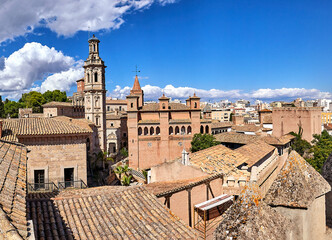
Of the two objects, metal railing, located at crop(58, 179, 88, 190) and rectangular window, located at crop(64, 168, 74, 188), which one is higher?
rectangular window, located at crop(64, 168, 74, 188)

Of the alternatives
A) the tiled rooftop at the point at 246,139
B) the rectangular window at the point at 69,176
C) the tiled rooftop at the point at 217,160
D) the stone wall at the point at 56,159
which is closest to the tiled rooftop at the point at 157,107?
the tiled rooftop at the point at 246,139

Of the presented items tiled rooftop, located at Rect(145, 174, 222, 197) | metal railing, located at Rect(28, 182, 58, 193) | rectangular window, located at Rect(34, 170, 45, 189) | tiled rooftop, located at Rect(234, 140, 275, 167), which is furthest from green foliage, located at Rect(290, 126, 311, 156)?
rectangular window, located at Rect(34, 170, 45, 189)

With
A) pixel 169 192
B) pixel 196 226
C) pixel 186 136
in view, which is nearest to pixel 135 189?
pixel 169 192

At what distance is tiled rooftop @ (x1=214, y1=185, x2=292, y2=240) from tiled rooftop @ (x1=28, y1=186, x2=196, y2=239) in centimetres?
397

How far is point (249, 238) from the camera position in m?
2.37

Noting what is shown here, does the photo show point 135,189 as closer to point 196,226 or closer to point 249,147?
point 196,226

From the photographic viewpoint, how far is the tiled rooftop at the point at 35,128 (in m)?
14.9

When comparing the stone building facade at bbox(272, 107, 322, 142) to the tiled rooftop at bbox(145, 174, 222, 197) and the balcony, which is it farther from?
the balcony

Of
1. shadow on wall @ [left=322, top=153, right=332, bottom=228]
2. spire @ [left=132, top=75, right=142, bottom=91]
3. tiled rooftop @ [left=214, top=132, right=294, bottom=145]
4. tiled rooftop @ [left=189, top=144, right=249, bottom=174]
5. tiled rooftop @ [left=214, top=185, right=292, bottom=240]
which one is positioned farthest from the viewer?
spire @ [left=132, top=75, right=142, bottom=91]

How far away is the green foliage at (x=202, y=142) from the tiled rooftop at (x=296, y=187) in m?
29.5

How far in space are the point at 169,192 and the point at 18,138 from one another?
10793 millimetres

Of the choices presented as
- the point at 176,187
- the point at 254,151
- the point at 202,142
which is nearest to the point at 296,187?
the point at 176,187

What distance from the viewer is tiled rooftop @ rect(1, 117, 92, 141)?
14.9 meters

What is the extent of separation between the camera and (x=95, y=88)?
42.2 meters
